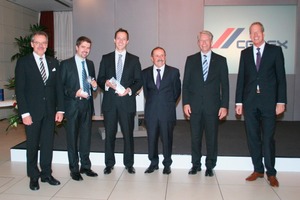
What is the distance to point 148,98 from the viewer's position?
380cm

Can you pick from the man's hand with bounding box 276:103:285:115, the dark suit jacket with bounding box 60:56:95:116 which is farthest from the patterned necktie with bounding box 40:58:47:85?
the man's hand with bounding box 276:103:285:115

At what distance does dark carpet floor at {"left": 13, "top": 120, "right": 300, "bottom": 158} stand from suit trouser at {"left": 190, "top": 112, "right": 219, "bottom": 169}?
40cm

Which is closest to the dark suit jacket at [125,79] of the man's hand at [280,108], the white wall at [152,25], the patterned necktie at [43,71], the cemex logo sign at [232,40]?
the patterned necktie at [43,71]

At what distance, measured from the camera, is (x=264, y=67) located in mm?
3389

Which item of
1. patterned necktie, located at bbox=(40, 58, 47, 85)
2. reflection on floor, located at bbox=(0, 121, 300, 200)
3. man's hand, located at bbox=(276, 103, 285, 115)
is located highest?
patterned necktie, located at bbox=(40, 58, 47, 85)

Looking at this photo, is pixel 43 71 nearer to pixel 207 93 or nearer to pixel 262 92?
pixel 207 93

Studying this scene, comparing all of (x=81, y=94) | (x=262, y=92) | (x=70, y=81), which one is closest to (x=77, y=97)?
(x=81, y=94)

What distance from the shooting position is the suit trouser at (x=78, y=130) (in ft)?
11.6

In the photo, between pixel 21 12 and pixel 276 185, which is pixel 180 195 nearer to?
pixel 276 185

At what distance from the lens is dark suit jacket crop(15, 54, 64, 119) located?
10.3 feet

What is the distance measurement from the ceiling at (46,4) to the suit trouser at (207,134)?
681 centimetres

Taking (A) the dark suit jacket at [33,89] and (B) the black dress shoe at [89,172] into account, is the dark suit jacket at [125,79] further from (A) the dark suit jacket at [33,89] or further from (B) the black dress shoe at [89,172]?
(B) the black dress shoe at [89,172]

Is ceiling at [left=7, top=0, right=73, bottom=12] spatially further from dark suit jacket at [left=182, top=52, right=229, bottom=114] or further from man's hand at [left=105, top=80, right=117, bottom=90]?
dark suit jacket at [left=182, top=52, right=229, bottom=114]

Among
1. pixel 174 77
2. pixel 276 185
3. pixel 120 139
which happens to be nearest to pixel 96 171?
pixel 120 139
